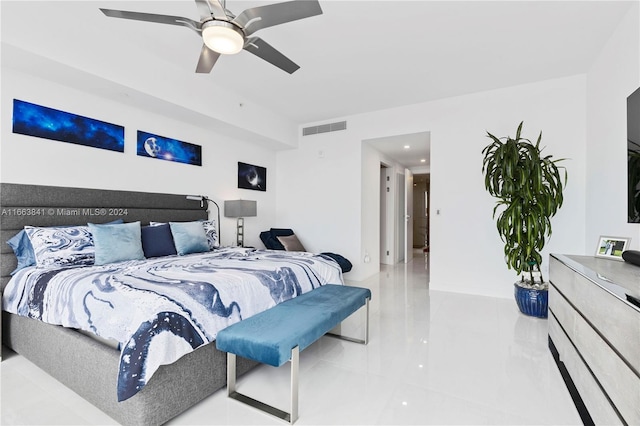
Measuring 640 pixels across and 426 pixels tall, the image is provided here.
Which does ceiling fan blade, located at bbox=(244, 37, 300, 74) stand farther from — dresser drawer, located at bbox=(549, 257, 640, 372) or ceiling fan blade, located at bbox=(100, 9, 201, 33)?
dresser drawer, located at bbox=(549, 257, 640, 372)

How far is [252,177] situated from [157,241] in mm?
2346

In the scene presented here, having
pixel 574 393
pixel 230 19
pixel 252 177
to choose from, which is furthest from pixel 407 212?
pixel 230 19

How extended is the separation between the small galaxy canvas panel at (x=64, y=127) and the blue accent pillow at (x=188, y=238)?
112 centimetres

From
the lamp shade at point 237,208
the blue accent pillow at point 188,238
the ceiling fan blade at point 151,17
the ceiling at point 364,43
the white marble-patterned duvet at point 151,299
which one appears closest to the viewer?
the white marble-patterned duvet at point 151,299

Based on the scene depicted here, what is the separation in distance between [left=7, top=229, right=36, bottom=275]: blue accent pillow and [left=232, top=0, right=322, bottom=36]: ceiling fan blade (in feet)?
8.39

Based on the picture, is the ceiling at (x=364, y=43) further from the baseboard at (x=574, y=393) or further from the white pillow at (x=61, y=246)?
the baseboard at (x=574, y=393)

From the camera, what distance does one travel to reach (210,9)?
6.21 ft

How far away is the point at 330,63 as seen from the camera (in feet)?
11.1

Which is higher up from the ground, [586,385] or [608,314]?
[608,314]

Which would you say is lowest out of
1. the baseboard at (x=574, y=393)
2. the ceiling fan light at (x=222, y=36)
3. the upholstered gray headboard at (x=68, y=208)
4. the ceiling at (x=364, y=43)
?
the baseboard at (x=574, y=393)

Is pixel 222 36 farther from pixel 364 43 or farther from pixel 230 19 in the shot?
pixel 364 43

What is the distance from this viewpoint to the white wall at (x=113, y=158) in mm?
2656

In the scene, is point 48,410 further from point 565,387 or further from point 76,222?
point 565,387

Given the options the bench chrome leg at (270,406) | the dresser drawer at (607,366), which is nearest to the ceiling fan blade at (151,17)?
the bench chrome leg at (270,406)
